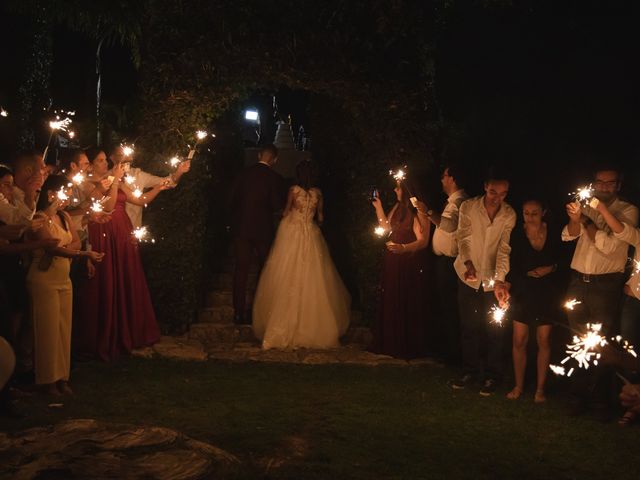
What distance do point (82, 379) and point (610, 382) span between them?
18.5 feet

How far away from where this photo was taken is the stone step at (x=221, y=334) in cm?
1051

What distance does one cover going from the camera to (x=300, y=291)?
33.8ft

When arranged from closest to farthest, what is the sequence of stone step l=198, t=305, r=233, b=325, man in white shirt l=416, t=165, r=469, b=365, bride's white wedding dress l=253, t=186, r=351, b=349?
man in white shirt l=416, t=165, r=469, b=365
bride's white wedding dress l=253, t=186, r=351, b=349
stone step l=198, t=305, r=233, b=325

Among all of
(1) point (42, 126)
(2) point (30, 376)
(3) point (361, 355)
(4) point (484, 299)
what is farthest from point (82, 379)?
(1) point (42, 126)

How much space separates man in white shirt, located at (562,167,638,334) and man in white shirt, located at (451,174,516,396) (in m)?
0.75

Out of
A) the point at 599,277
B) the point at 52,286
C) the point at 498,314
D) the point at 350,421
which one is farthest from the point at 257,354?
the point at 599,277

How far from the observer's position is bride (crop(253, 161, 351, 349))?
10.2 m

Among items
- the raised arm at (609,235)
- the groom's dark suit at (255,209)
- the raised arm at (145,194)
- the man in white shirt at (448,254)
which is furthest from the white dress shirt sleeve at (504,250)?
the raised arm at (145,194)

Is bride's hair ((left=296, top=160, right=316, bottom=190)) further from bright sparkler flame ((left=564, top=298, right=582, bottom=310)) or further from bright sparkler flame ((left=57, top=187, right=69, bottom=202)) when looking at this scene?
bright sparkler flame ((left=564, top=298, right=582, bottom=310))

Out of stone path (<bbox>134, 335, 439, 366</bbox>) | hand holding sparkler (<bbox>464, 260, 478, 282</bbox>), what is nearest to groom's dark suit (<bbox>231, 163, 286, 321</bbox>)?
stone path (<bbox>134, 335, 439, 366</bbox>)

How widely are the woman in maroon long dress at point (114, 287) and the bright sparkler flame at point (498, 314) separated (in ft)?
14.4

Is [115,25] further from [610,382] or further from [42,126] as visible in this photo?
[610,382]

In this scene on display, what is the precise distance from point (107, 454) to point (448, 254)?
477cm

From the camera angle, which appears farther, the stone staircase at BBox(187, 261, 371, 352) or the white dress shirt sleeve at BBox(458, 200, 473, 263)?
the stone staircase at BBox(187, 261, 371, 352)
